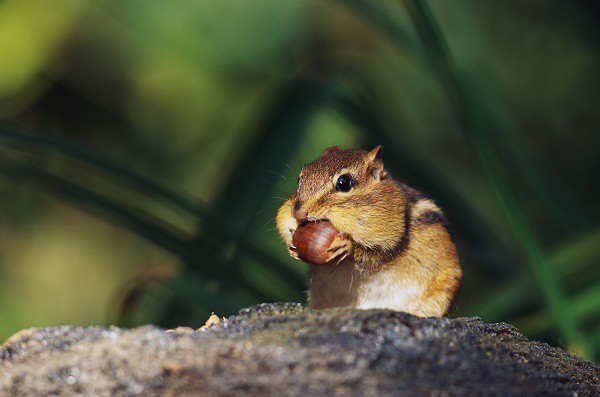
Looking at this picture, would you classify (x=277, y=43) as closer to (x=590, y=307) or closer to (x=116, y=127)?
(x=116, y=127)

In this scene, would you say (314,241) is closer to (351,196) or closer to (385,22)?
(351,196)

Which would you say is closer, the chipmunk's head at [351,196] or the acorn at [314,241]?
the acorn at [314,241]

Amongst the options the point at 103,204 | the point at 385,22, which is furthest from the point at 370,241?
the point at 385,22

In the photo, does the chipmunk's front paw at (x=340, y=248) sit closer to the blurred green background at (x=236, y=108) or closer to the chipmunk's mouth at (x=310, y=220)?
the chipmunk's mouth at (x=310, y=220)

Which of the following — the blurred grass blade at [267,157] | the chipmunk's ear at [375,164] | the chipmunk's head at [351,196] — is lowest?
the chipmunk's head at [351,196]

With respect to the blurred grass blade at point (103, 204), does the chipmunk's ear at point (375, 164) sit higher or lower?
lower

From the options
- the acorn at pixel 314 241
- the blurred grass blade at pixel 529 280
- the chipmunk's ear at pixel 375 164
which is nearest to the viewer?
the acorn at pixel 314 241

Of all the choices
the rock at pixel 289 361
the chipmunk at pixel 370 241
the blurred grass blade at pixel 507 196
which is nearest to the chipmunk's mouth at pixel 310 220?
the chipmunk at pixel 370 241
